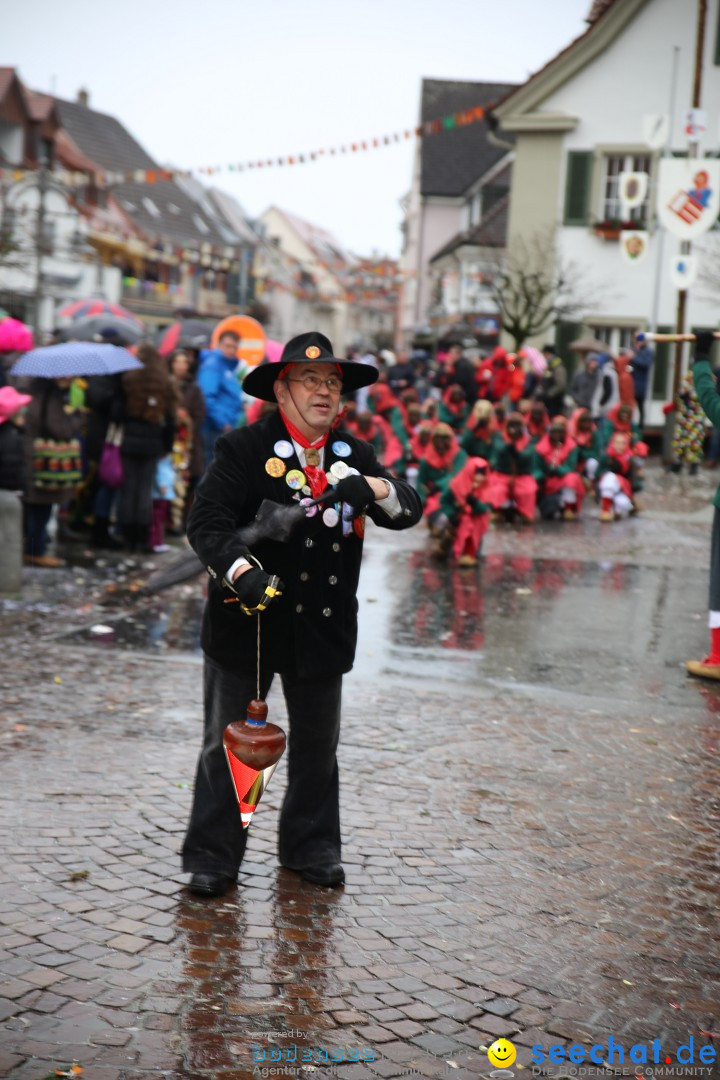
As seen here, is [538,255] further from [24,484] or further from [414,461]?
[24,484]

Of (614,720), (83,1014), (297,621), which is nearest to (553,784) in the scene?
(614,720)

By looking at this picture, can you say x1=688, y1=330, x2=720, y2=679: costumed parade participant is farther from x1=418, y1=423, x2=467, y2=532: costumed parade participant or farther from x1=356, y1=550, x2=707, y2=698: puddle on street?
x1=418, y1=423, x2=467, y2=532: costumed parade participant

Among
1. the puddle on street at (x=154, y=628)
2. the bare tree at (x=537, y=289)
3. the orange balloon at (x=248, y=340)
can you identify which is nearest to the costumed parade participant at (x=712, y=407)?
the puddle on street at (x=154, y=628)

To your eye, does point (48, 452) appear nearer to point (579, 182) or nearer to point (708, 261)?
point (708, 261)

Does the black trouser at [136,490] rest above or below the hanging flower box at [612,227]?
below

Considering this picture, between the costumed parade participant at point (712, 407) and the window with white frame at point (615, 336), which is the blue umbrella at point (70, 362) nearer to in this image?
the costumed parade participant at point (712, 407)

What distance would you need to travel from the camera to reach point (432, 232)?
2087 inches

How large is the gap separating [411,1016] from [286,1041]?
1.37ft

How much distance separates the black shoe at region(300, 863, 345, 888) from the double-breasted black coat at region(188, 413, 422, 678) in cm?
75

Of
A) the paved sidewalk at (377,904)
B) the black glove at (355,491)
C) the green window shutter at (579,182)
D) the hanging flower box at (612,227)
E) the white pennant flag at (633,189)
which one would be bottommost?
the paved sidewalk at (377,904)

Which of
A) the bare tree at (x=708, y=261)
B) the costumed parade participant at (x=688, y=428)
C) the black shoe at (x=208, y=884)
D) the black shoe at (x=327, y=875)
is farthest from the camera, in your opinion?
the bare tree at (x=708, y=261)

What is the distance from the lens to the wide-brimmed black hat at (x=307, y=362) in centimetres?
461

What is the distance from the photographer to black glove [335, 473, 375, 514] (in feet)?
14.7

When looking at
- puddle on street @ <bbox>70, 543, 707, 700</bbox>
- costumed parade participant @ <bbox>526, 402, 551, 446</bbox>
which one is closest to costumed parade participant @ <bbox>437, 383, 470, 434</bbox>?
costumed parade participant @ <bbox>526, 402, 551, 446</bbox>
